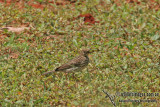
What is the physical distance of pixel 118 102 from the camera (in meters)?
7.74

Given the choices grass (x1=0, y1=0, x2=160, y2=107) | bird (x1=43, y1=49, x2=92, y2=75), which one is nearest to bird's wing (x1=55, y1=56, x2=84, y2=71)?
bird (x1=43, y1=49, x2=92, y2=75)

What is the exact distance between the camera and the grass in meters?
8.02

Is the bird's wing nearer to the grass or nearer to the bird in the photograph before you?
the bird

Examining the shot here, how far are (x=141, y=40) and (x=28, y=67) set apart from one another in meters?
3.82

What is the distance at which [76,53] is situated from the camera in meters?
10.2

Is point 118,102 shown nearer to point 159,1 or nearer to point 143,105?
point 143,105

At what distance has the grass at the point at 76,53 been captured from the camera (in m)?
8.02

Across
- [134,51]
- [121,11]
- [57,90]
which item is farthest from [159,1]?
[57,90]

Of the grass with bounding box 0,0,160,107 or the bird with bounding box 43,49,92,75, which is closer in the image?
the grass with bounding box 0,0,160,107

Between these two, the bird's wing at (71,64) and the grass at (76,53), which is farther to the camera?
the bird's wing at (71,64)

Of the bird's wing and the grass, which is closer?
the grass

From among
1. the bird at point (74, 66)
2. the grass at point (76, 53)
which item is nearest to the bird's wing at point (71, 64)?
the bird at point (74, 66)

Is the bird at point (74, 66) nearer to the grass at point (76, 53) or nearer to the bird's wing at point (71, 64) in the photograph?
the bird's wing at point (71, 64)

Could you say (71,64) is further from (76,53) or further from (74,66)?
(76,53)
